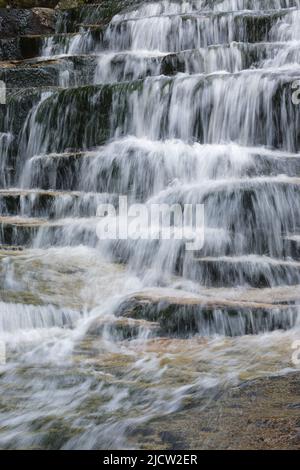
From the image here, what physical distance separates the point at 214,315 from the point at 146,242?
1597mm

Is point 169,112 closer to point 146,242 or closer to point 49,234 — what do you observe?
point 49,234

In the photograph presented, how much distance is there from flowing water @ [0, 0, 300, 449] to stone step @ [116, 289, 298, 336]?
11 millimetres

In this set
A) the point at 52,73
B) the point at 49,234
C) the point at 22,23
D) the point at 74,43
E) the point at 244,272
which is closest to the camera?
the point at 244,272

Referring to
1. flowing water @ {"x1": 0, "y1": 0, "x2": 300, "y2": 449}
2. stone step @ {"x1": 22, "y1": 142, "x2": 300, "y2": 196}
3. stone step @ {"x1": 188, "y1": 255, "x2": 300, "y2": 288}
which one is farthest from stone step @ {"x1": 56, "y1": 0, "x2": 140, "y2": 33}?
stone step @ {"x1": 188, "y1": 255, "x2": 300, "y2": 288}

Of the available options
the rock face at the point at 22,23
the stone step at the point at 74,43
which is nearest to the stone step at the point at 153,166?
the stone step at the point at 74,43

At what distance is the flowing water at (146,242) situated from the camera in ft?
13.3

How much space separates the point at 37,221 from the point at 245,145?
122 inches

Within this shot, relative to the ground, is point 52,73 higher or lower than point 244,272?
higher

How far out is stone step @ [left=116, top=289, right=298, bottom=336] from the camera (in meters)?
4.96

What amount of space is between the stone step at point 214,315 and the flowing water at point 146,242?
11 millimetres

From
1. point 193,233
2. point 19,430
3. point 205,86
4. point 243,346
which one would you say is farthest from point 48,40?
point 19,430

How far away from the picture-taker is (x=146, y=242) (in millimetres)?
6414

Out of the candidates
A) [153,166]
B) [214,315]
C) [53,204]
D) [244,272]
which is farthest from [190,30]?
[214,315]
